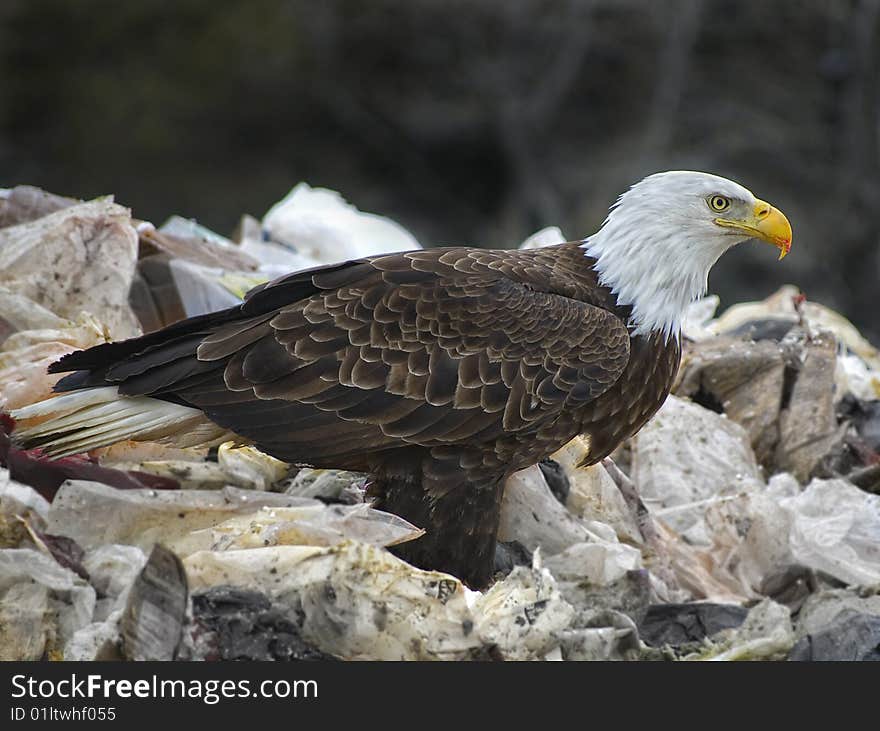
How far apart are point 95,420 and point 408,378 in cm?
80

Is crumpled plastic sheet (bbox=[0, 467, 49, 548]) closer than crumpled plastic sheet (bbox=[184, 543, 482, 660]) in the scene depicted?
No

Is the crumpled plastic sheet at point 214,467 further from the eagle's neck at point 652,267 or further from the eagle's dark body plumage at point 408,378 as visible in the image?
the eagle's neck at point 652,267

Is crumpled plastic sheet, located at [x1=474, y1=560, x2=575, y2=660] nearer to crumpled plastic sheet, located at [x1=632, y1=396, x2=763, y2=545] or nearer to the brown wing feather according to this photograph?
the brown wing feather

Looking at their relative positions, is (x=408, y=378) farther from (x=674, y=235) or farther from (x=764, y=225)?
(x=764, y=225)

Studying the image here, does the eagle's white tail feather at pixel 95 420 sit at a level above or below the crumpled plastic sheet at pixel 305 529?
above

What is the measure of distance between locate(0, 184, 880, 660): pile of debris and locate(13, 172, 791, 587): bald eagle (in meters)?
0.16

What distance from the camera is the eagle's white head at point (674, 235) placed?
14.3ft

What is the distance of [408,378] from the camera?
13.3 ft

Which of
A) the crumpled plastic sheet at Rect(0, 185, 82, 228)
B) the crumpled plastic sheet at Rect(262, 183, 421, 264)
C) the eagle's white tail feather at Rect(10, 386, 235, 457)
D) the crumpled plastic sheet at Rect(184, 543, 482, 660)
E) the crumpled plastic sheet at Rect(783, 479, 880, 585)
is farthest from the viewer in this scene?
the crumpled plastic sheet at Rect(262, 183, 421, 264)

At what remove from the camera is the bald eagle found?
4.03m

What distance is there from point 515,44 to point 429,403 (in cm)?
966

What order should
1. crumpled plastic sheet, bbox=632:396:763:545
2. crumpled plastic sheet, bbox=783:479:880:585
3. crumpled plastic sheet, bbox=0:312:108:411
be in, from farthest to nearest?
crumpled plastic sheet, bbox=632:396:763:545
crumpled plastic sheet, bbox=783:479:880:585
crumpled plastic sheet, bbox=0:312:108:411

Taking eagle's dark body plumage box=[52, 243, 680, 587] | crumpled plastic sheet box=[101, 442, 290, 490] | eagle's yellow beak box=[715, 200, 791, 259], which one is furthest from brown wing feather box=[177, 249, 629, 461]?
eagle's yellow beak box=[715, 200, 791, 259]

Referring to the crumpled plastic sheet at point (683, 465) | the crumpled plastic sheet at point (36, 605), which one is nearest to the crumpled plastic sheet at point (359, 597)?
the crumpled plastic sheet at point (36, 605)
